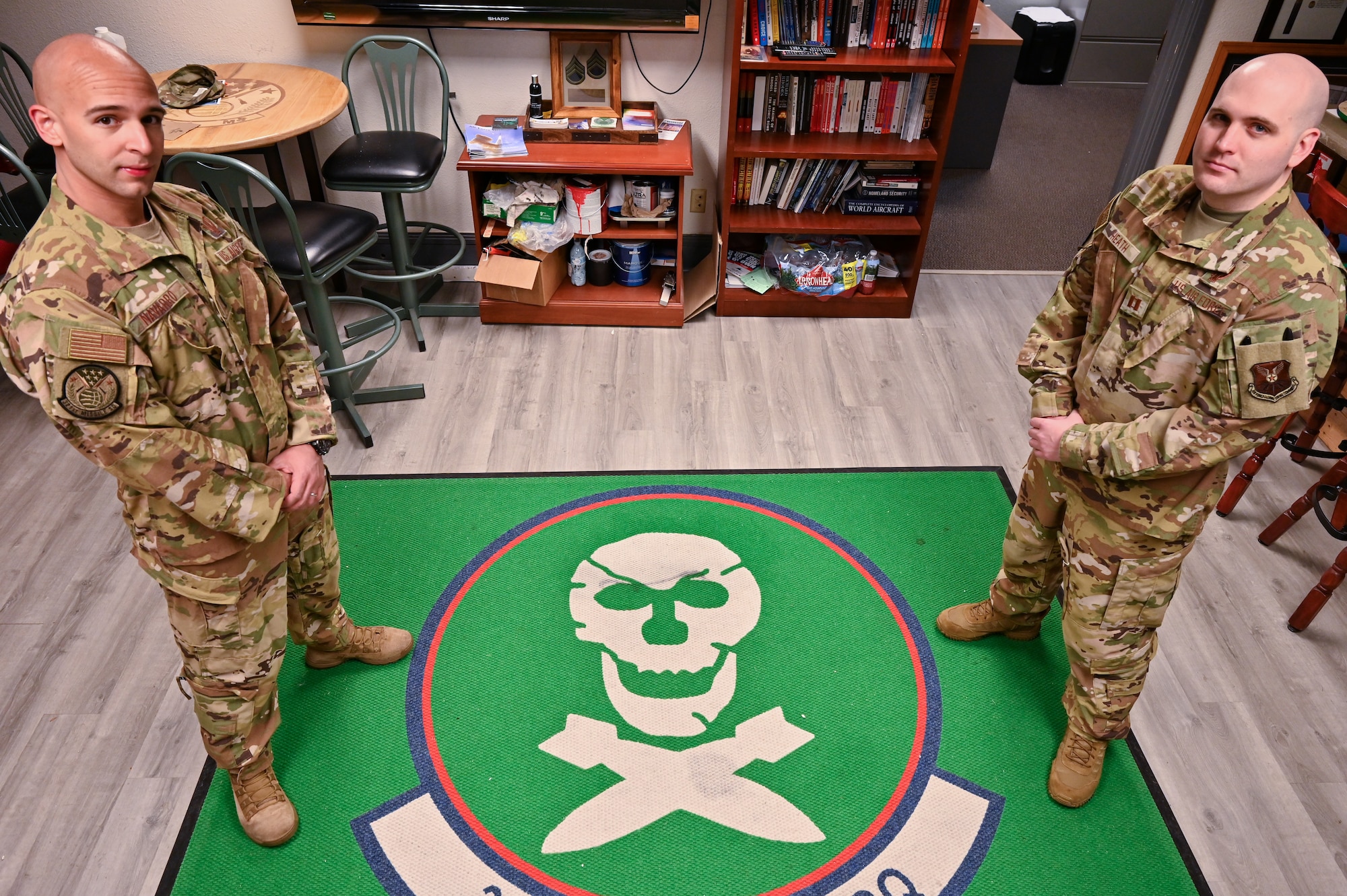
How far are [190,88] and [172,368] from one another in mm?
2103

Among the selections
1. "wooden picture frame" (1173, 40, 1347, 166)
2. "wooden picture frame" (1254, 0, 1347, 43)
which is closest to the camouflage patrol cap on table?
"wooden picture frame" (1173, 40, 1347, 166)

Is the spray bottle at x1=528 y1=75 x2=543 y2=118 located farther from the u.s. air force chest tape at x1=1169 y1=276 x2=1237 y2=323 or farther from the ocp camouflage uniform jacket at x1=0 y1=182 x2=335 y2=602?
the u.s. air force chest tape at x1=1169 y1=276 x2=1237 y2=323

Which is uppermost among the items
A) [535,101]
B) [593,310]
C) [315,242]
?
[535,101]

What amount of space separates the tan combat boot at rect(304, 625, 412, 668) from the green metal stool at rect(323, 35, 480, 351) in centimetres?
140

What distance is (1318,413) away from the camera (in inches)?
106

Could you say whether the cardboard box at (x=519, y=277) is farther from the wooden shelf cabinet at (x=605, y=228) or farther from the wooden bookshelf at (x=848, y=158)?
the wooden bookshelf at (x=848, y=158)

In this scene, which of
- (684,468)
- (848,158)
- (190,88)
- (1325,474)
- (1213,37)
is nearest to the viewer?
(1325,474)

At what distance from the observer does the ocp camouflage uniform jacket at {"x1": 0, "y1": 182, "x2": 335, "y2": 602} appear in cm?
127

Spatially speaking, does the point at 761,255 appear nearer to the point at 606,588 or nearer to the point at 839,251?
the point at 839,251

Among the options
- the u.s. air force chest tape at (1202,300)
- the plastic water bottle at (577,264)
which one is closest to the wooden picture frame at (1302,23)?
the u.s. air force chest tape at (1202,300)

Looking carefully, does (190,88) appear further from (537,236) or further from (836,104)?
(836,104)

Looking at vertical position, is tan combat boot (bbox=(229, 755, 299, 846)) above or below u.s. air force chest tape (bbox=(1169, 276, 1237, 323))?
below

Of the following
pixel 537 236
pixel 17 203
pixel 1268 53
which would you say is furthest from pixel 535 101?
pixel 1268 53

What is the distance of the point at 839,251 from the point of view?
12.0ft
